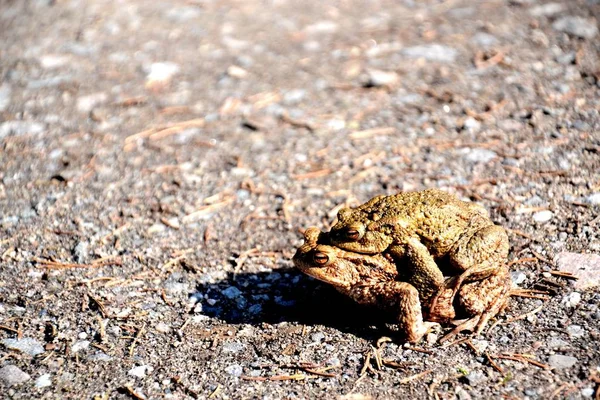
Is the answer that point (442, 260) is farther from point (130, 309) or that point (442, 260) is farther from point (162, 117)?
point (162, 117)

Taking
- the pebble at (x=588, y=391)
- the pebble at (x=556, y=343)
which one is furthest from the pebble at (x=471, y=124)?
the pebble at (x=588, y=391)

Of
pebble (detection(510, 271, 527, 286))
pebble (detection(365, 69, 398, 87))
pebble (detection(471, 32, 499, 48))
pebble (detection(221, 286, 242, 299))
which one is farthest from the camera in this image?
pebble (detection(471, 32, 499, 48))

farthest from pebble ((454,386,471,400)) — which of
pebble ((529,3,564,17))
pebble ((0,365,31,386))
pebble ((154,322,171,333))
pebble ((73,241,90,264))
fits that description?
pebble ((529,3,564,17))

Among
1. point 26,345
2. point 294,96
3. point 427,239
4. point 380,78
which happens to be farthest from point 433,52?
point 26,345

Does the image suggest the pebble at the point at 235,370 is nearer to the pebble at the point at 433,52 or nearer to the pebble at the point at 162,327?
the pebble at the point at 162,327

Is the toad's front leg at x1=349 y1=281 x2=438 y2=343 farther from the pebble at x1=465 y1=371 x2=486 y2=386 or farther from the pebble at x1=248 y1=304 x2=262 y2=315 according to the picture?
the pebble at x1=248 y1=304 x2=262 y2=315

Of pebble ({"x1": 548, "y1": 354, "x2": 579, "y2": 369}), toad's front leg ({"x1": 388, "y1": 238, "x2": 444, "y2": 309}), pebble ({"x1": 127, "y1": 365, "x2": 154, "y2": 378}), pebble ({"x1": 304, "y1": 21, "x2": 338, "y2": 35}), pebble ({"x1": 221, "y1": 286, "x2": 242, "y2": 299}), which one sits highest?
toad's front leg ({"x1": 388, "y1": 238, "x2": 444, "y2": 309})

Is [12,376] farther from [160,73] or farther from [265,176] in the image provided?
[160,73]
